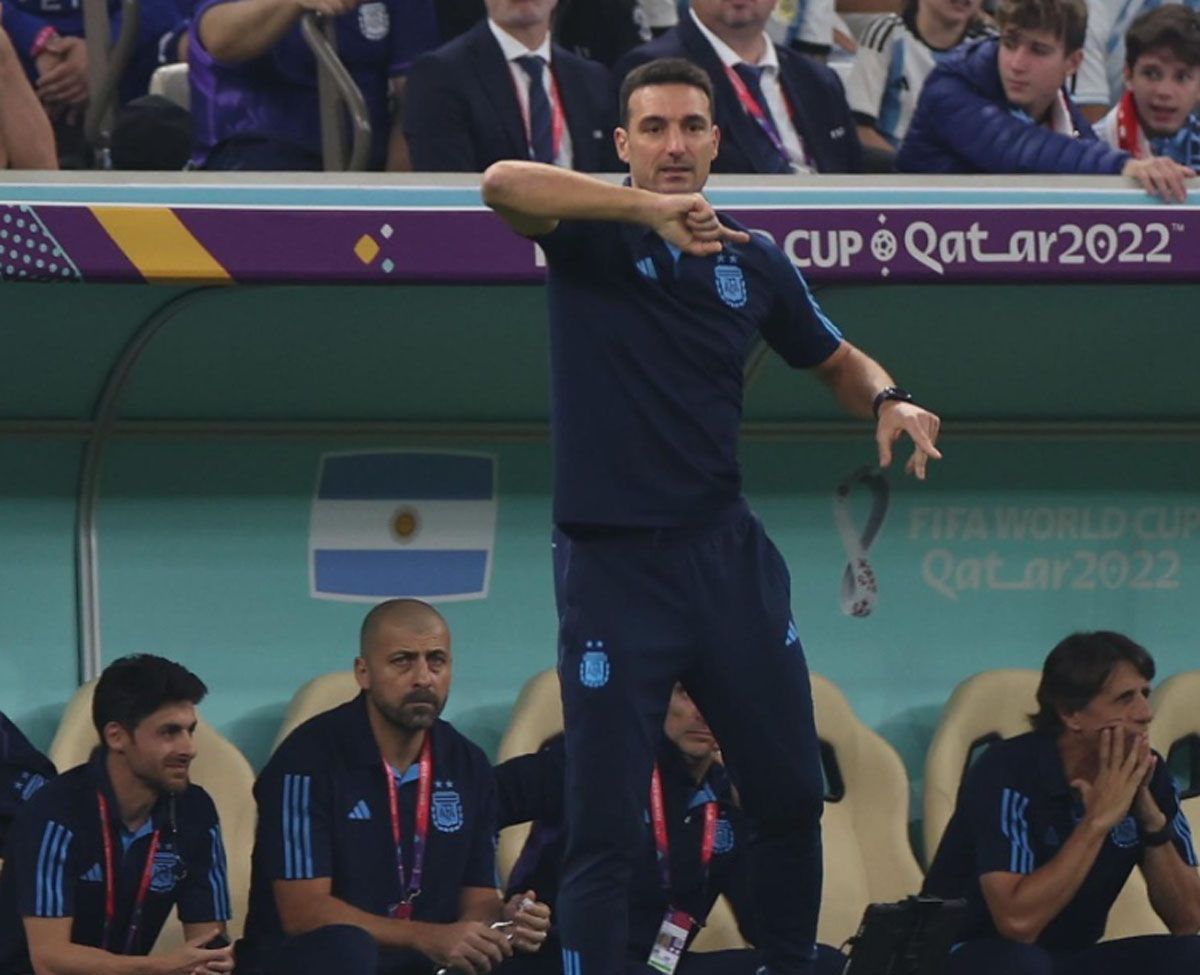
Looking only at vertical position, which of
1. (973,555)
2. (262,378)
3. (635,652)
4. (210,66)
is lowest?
(635,652)

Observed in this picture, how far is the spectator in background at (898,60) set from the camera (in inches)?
279

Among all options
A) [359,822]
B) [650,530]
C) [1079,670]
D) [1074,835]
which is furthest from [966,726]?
[650,530]

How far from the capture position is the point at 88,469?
6.60m

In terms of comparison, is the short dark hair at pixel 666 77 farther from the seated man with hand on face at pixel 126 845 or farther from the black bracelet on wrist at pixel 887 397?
the seated man with hand on face at pixel 126 845

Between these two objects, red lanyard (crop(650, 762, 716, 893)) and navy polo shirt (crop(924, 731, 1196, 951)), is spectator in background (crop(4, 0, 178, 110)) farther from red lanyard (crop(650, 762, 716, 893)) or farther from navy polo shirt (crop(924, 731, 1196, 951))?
navy polo shirt (crop(924, 731, 1196, 951))

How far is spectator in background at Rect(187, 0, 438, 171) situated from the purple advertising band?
0.71 metres

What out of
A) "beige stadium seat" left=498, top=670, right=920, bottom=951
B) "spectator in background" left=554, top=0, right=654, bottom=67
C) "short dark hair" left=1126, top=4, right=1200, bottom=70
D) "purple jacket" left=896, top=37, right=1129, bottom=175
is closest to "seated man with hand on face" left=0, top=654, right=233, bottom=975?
"beige stadium seat" left=498, top=670, right=920, bottom=951

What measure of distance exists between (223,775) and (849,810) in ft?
5.38

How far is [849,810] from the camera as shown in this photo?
6508 mm

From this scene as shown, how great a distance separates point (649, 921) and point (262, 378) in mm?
1819

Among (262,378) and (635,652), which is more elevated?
(262,378)

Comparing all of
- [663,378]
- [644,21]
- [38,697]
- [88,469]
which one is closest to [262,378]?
[88,469]

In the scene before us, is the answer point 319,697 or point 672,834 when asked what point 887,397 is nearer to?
point 672,834

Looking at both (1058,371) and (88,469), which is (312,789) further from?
(1058,371)
